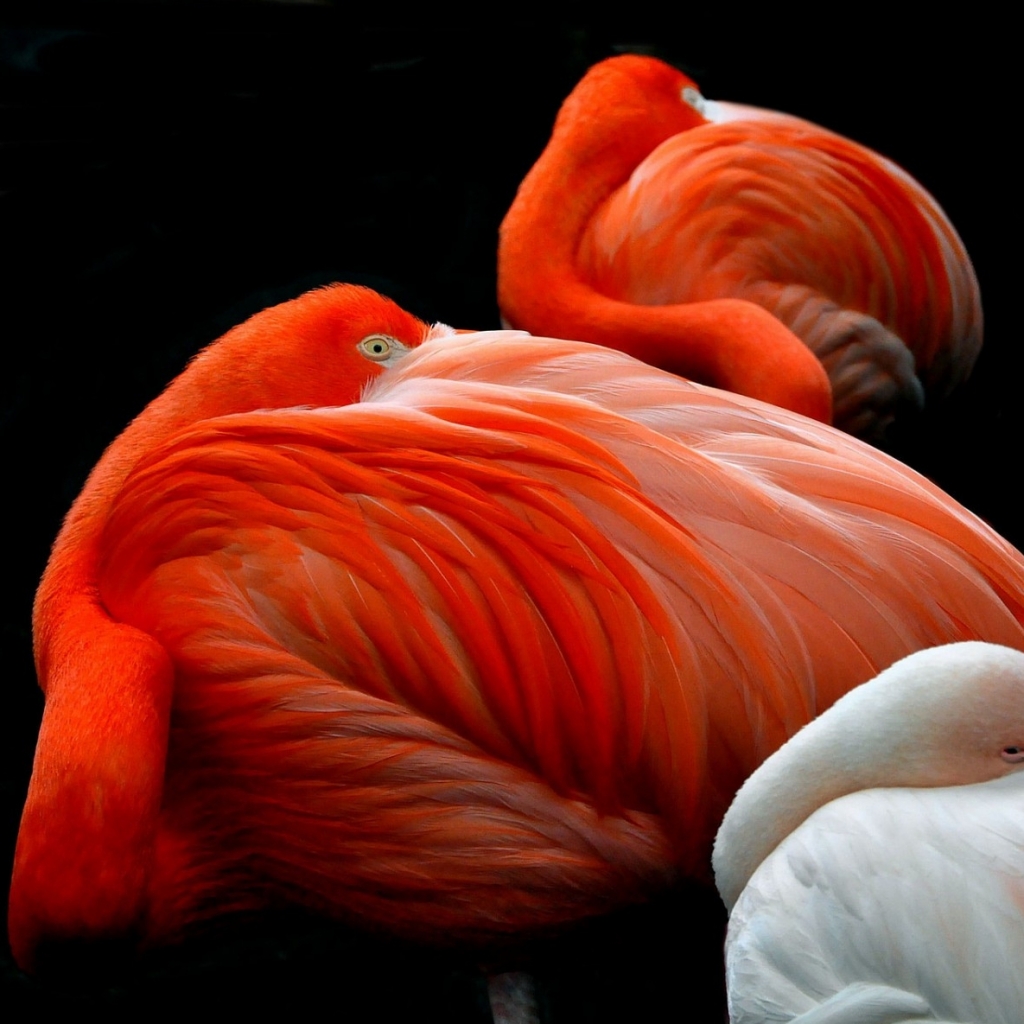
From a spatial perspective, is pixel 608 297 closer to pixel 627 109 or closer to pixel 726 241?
pixel 726 241

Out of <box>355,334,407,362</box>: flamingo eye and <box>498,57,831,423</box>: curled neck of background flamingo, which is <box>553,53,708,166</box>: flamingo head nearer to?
<box>498,57,831,423</box>: curled neck of background flamingo

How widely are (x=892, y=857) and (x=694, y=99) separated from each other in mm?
1794

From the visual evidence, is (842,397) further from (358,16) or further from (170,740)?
(170,740)

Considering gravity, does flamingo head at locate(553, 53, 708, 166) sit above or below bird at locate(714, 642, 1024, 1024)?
above

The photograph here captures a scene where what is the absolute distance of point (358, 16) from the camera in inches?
90.4

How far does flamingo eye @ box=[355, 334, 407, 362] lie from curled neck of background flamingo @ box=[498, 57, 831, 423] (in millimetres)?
609

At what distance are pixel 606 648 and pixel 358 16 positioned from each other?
1.50 metres

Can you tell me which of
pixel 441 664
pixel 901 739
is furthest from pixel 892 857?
pixel 441 664

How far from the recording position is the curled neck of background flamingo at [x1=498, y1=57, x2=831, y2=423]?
1909mm

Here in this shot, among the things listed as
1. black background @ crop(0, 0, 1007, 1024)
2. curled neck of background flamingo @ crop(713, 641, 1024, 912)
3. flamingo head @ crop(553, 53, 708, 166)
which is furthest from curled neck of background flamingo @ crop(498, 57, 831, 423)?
curled neck of background flamingo @ crop(713, 641, 1024, 912)

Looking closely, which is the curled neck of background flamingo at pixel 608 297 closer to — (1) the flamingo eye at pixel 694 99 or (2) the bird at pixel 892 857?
(1) the flamingo eye at pixel 694 99

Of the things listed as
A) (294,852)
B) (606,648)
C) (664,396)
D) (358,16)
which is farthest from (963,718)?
(358,16)

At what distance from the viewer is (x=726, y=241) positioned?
220cm

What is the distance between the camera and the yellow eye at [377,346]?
1.46m
